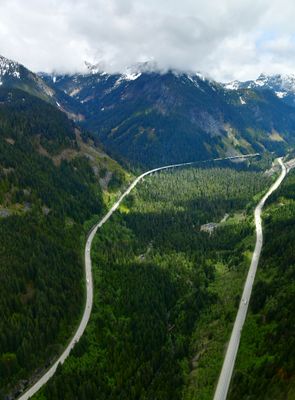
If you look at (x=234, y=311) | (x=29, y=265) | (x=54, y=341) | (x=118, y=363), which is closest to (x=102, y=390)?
(x=118, y=363)

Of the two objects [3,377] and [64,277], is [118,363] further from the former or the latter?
[64,277]

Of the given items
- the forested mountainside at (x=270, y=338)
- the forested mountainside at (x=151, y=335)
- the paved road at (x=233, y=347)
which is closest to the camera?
the forested mountainside at (x=270, y=338)

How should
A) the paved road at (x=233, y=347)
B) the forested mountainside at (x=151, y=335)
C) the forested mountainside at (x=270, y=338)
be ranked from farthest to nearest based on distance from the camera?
the forested mountainside at (x=151, y=335) → the paved road at (x=233, y=347) → the forested mountainside at (x=270, y=338)

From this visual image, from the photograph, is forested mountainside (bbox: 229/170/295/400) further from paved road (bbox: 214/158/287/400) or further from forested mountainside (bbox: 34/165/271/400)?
forested mountainside (bbox: 34/165/271/400)

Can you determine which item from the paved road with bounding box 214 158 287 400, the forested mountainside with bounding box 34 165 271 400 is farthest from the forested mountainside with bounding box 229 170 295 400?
the forested mountainside with bounding box 34 165 271 400

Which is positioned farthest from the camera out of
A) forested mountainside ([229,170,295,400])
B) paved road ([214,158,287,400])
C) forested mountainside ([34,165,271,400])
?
forested mountainside ([34,165,271,400])

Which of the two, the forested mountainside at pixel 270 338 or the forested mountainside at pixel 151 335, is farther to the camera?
the forested mountainside at pixel 151 335

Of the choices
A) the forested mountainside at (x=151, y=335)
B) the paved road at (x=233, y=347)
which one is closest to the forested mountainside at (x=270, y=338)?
the paved road at (x=233, y=347)

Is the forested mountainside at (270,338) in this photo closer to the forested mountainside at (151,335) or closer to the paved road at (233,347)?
the paved road at (233,347)

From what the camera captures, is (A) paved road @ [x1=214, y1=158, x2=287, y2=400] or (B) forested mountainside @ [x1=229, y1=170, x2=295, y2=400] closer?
(B) forested mountainside @ [x1=229, y1=170, x2=295, y2=400]
